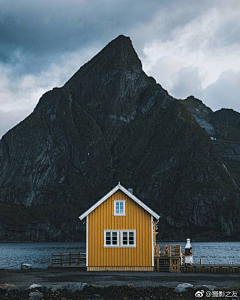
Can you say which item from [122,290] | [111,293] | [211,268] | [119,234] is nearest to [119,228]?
[119,234]

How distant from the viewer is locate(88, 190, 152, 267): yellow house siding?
42250mm

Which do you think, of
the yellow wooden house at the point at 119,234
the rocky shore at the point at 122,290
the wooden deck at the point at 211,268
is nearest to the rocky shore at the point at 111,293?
the rocky shore at the point at 122,290

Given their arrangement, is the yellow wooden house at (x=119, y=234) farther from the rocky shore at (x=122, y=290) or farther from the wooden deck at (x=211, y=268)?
the rocky shore at (x=122, y=290)

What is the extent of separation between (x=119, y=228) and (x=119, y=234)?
1.87 feet

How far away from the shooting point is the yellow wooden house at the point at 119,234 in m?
42.2

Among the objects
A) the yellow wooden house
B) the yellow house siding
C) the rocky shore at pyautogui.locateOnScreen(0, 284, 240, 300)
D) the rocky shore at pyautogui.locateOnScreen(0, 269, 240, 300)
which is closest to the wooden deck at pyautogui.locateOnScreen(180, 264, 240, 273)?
the yellow wooden house

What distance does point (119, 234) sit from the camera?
42.8 meters

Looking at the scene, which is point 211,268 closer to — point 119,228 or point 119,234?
point 119,234

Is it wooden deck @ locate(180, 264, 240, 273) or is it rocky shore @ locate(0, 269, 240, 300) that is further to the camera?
wooden deck @ locate(180, 264, 240, 273)

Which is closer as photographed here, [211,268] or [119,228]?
[211,268]

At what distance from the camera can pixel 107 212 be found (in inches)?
1702

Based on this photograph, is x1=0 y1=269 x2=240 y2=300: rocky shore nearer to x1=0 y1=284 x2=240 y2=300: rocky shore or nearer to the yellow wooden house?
x1=0 y1=284 x2=240 y2=300: rocky shore

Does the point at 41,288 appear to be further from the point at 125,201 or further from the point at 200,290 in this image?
the point at 125,201

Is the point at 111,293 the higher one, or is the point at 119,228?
the point at 119,228
